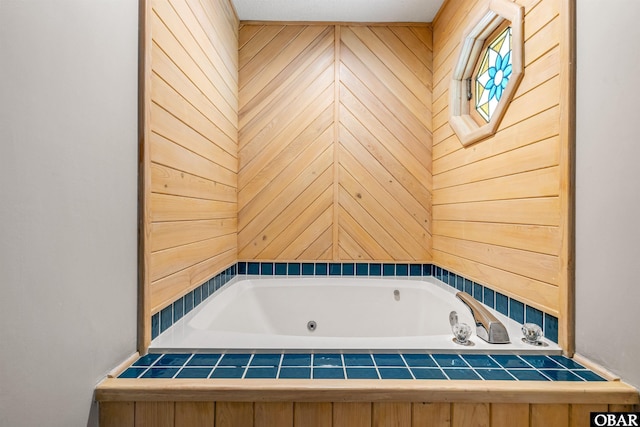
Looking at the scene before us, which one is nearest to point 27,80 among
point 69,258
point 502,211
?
point 69,258

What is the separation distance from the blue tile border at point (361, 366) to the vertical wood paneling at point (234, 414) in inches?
2.9

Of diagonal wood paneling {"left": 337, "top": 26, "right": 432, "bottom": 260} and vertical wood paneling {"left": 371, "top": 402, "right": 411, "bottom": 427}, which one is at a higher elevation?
diagonal wood paneling {"left": 337, "top": 26, "right": 432, "bottom": 260}

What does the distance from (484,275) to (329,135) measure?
4.46 ft

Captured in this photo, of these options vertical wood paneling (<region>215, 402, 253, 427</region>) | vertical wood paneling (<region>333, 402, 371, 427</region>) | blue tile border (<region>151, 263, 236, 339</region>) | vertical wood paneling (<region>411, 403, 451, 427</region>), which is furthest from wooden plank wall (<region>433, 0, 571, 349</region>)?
blue tile border (<region>151, 263, 236, 339</region>)

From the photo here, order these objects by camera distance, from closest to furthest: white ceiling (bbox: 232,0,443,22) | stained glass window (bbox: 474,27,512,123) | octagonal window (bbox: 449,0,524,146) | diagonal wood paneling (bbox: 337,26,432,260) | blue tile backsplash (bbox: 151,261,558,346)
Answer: blue tile backsplash (bbox: 151,261,558,346) < octagonal window (bbox: 449,0,524,146) < stained glass window (bbox: 474,27,512,123) < white ceiling (bbox: 232,0,443,22) < diagonal wood paneling (bbox: 337,26,432,260)

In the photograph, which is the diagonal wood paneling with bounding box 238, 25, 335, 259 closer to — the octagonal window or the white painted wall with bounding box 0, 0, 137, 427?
the octagonal window

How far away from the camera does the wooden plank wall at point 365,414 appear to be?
0.91 meters

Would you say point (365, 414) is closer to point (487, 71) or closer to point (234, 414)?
point (234, 414)

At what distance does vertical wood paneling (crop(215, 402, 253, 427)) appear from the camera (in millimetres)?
915

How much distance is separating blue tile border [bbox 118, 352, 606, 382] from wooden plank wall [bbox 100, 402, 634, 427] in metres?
0.07

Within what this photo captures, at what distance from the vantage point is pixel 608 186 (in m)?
1.01

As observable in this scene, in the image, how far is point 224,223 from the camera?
2184 mm

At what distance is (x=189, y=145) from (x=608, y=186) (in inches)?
60.0

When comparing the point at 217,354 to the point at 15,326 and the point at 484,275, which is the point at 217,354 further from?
the point at 484,275
